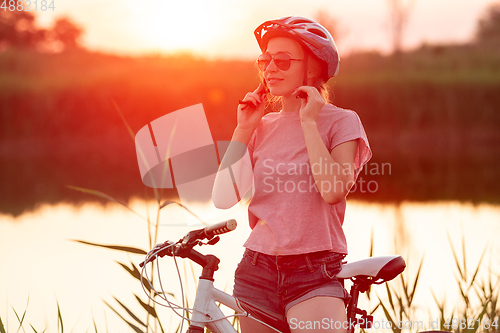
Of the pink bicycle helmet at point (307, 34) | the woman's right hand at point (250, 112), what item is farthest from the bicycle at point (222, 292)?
the pink bicycle helmet at point (307, 34)

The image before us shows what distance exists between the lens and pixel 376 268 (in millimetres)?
1727

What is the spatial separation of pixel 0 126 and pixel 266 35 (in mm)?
15510

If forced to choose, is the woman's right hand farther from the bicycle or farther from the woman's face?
the bicycle

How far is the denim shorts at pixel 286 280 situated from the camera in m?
1.72

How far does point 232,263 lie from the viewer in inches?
176

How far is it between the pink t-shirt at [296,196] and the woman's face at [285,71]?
0.13 m

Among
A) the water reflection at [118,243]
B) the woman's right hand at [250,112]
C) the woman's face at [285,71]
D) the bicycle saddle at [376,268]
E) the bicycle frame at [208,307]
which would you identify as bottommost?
the water reflection at [118,243]

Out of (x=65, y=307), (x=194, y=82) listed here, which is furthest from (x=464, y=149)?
(x=65, y=307)

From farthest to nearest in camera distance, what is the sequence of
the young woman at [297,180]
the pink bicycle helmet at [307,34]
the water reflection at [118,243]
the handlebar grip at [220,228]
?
1. the water reflection at [118,243]
2. the pink bicycle helmet at [307,34]
3. the young woman at [297,180]
4. the handlebar grip at [220,228]

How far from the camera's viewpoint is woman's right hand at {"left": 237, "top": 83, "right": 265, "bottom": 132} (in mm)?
1926

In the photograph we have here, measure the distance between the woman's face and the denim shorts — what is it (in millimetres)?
547

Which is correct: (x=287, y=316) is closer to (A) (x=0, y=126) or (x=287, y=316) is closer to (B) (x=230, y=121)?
(B) (x=230, y=121)

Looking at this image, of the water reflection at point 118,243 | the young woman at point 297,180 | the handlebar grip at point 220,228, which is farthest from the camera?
the water reflection at point 118,243

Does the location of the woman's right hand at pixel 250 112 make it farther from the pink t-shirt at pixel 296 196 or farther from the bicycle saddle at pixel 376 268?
the bicycle saddle at pixel 376 268
